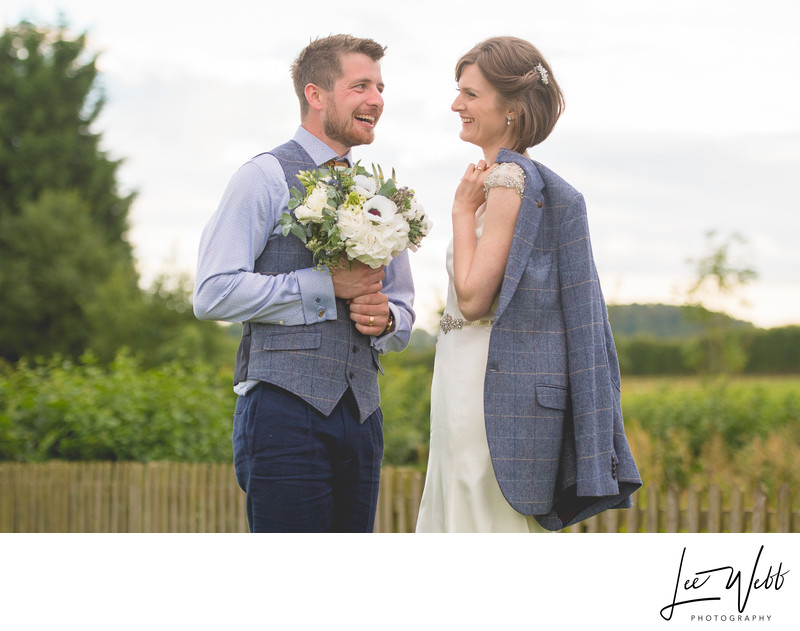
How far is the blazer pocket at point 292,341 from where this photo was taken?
2.95m

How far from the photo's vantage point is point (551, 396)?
281 cm

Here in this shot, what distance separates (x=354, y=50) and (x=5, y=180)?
32.2 meters

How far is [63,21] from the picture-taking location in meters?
34.3

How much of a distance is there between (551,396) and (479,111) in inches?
41.4

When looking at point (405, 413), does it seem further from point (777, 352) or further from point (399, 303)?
point (777, 352)

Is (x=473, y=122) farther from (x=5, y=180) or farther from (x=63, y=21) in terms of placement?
(x=63, y=21)

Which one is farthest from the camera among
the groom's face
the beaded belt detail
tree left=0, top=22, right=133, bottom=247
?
tree left=0, top=22, right=133, bottom=247

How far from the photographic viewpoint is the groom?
2.89 m

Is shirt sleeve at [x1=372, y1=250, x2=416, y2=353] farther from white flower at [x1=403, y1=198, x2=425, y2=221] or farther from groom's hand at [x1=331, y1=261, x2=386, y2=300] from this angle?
white flower at [x1=403, y1=198, x2=425, y2=221]

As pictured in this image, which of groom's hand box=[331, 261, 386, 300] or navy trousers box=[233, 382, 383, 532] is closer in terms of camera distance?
navy trousers box=[233, 382, 383, 532]

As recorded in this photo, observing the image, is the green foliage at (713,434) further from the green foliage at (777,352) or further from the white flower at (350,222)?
the green foliage at (777,352)

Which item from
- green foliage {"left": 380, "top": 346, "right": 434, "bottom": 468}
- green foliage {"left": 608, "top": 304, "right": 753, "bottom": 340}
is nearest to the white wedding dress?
green foliage {"left": 380, "top": 346, "right": 434, "bottom": 468}

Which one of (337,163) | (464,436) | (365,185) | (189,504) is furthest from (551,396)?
(189,504)

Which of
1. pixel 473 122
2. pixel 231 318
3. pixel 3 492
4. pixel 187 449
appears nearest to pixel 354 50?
pixel 473 122
